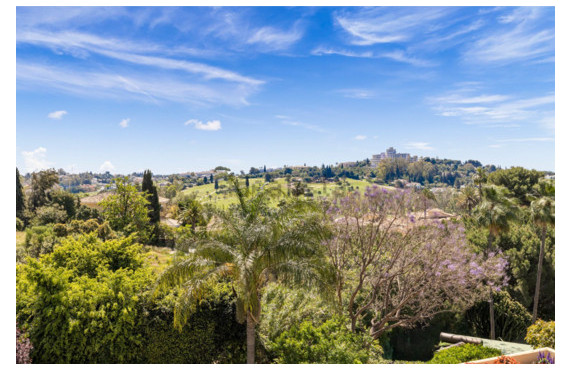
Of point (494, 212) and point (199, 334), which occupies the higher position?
point (494, 212)

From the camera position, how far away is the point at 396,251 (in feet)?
40.4

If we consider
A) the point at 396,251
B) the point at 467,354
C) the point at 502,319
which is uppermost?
the point at 396,251

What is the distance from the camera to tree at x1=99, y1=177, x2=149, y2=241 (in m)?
28.5

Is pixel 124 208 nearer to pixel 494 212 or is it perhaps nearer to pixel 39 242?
pixel 39 242

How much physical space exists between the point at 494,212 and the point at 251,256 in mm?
14365

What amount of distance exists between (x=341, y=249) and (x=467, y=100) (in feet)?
23.9

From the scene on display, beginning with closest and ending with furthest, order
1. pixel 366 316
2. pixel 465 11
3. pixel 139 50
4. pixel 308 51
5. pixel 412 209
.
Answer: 1. pixel 465 11
2. pixel 139 50
3. pixel 308 51
4. pixel 412 209
5. pixel 366 316

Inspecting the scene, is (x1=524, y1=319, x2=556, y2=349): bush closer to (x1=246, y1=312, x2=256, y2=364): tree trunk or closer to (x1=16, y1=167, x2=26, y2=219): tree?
(x1=246, y1=312, x2=256, y2=364): tree trunk

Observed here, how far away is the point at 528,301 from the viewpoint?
2067 cm

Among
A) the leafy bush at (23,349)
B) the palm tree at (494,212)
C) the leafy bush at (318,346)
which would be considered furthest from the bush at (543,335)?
the leafy bush at (23,349)

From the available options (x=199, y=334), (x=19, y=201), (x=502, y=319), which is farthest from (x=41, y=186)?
(x=502, y=319)

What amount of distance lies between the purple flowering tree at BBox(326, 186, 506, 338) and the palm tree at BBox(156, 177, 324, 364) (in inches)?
113
